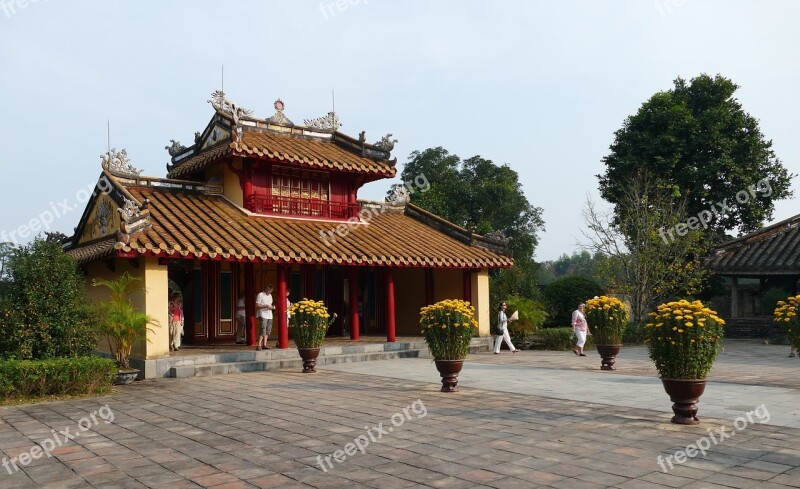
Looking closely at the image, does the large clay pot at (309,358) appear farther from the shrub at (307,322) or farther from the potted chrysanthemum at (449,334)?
the potted chrysanthemum at (449,334)

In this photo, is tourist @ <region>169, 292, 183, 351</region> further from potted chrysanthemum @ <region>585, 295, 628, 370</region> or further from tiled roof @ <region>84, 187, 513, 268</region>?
potted chrysanthemum @ <region>585, 295, 628, 370</region>

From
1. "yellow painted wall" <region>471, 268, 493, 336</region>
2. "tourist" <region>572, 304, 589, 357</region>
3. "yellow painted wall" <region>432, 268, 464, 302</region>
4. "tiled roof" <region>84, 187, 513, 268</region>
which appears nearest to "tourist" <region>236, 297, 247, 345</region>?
"tiled roof" <region>84, 187, 513, 268</region>

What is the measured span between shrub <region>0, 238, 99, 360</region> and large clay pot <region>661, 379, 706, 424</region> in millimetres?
9584

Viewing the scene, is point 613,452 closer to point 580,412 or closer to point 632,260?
point 580,412

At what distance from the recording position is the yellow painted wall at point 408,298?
2081 centimetres

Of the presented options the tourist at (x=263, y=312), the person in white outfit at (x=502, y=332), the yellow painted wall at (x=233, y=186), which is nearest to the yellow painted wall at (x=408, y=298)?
the person in white outfit at (x=502, y=332)

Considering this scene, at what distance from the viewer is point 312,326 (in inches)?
511

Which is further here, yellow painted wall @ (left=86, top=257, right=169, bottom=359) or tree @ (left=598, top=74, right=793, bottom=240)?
tree @ (left=598, top=74, right=793, bottom=240)

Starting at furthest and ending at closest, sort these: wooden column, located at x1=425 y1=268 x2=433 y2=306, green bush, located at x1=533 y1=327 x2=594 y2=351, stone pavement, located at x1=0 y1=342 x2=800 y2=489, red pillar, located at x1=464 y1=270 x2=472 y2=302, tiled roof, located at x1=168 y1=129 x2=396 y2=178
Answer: wooden column, located at x1=425 y1=268 x2=433 y2=306
green bush, located at x1=533 y1=327 x2=594 y2=351
red pillar, located at x1=464 y1=270 x2=472 y2=302
tiled roof, located at x1=168 y1=129 x2=396 y2=178
stone pavement, located at x1=0 y1=342 x2=800 y2=489

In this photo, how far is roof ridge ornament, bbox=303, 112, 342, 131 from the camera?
20.0 m

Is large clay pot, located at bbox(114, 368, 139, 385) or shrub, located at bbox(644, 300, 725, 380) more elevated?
shrub, located at bbox(644, 300, 725, 380)

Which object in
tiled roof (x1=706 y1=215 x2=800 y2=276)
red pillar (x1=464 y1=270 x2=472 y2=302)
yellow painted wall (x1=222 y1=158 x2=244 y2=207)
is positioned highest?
yellow painted wall (x1=222 y1=158 x2=244 y2=207)

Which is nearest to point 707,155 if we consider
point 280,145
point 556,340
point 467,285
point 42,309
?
point 556,340

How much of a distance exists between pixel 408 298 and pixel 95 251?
10.1 m
